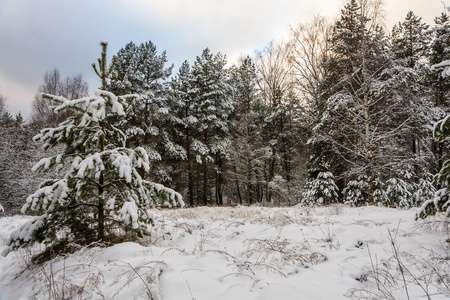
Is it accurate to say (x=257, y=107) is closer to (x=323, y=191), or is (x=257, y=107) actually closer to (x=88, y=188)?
(x=323, y=191)

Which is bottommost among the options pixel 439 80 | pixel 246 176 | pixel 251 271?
pixel 251 271

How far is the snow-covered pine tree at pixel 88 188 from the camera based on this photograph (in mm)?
2885

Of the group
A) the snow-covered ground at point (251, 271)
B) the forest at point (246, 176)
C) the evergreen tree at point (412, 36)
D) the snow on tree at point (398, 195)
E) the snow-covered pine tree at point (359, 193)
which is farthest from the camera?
the evergreen tree at point (412, 36)

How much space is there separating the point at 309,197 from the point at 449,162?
26.8ft

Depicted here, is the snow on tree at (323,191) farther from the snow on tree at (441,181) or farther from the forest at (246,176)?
the snow on tree at (441,181)

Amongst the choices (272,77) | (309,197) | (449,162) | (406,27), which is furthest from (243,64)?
(449,162)

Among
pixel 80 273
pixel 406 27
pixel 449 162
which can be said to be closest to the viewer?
pixel 80 273

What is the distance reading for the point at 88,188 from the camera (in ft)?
10.9

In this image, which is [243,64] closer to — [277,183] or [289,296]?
[277,183]

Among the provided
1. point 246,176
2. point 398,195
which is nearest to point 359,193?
point 398,195

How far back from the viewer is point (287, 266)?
2652 mm

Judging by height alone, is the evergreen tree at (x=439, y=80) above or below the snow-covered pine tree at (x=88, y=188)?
above

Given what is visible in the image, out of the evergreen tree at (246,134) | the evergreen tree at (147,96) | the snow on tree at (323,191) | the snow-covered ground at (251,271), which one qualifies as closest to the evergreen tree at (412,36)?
the evergreen tree at (246,134)

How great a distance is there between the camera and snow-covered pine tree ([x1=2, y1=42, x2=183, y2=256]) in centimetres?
288
